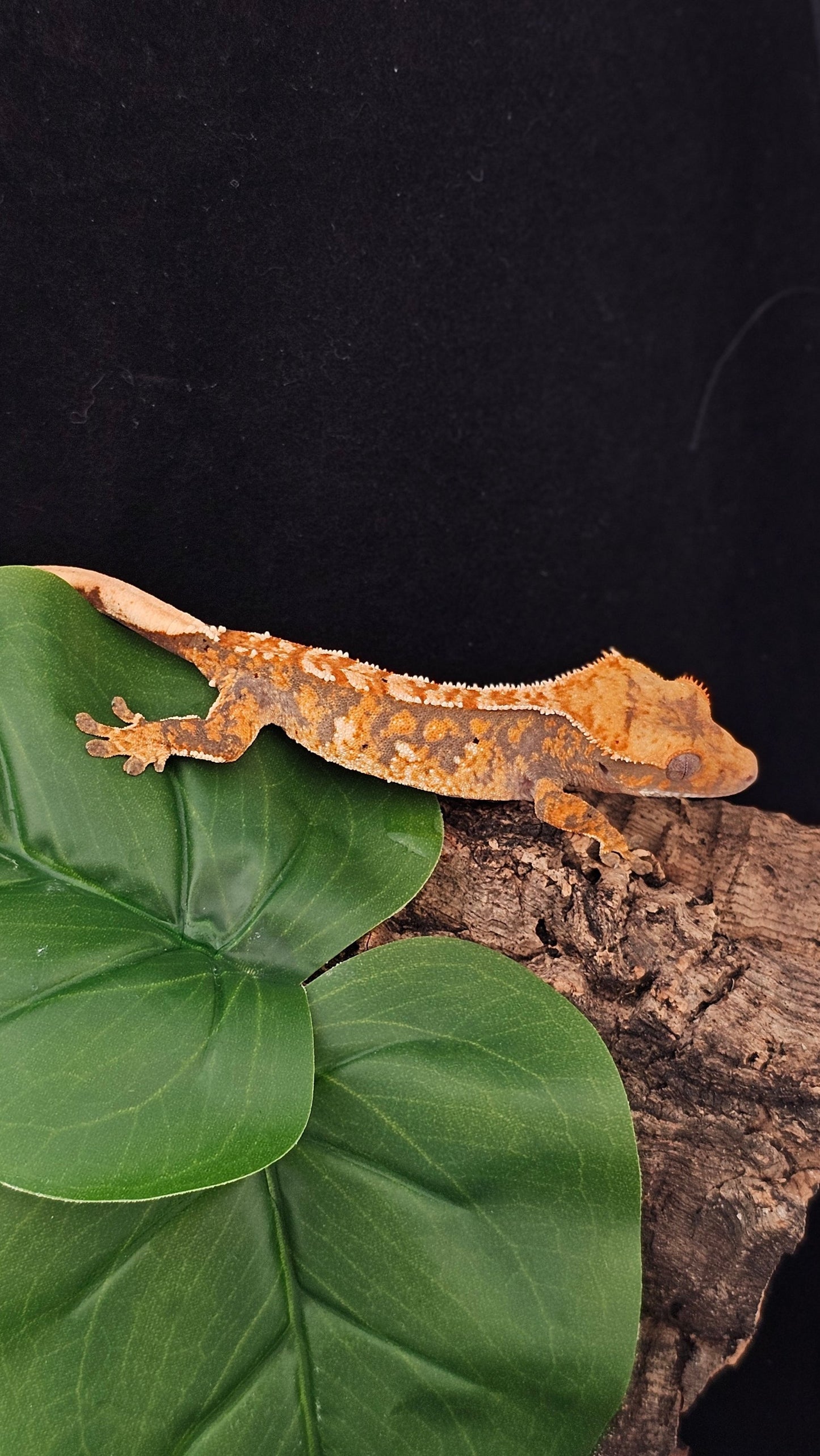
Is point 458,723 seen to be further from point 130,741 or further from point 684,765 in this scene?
point 130,741

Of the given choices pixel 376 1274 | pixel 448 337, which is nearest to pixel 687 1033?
Result: pixel 376 1274

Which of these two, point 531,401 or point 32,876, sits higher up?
point 531,401

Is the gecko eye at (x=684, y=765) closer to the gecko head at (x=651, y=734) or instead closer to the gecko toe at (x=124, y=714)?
the gecko head at (x=651, y=734)

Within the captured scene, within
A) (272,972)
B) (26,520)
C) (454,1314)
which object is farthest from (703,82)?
(454,1314)

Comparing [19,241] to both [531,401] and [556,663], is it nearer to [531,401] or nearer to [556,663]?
[531,401]

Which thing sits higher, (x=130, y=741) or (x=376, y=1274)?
(x=130, y=741)

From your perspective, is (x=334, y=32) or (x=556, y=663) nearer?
(x=334, y=32)

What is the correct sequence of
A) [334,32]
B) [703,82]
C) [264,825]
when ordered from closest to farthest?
1. [264,825]
2. [334,32]
3. [703,82]

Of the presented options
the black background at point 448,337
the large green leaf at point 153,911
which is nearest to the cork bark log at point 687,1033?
the large green leaf at point 153,911
